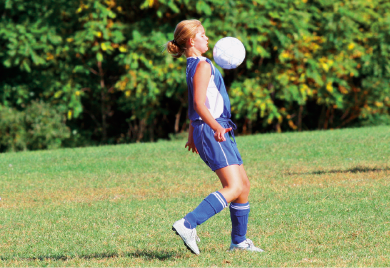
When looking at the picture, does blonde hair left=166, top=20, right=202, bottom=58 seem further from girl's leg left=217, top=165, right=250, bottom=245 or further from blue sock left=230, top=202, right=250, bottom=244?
blue sock left=230, top=202, right=250, bottom=244

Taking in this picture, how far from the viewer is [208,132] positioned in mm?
4461

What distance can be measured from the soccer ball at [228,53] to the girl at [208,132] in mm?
320

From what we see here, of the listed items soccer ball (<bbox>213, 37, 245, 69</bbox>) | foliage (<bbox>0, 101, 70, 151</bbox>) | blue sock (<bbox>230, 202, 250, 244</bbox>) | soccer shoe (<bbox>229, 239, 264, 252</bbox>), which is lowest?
foliage (<bbox>0, 101, 70, 151</bbox>)

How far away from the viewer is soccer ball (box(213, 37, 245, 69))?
4.88 meters

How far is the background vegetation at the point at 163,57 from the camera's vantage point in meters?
17.7

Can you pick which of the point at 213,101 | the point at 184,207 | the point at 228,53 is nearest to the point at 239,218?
the point at 213,101

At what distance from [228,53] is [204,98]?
0.69 m

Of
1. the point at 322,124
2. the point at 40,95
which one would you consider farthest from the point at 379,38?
the point at 40,95

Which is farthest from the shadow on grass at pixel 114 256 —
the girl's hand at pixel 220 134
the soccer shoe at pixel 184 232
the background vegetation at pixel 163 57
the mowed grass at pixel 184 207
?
the background vegetation at pixel 163 57

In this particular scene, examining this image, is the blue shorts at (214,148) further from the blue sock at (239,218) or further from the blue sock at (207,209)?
the blue sock at (239,218)

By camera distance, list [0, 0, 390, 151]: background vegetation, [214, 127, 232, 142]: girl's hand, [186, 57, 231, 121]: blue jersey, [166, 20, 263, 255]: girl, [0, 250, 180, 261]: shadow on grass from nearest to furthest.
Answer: [214, 127, 232, 142]: girl's hand → [166, 20, 263, 255]: girl → [186, 57, 231, 121]: blue jersey → [0, 250, 180, 261]: shadow on grass → [0, 0, 390, 151]: background vegetation

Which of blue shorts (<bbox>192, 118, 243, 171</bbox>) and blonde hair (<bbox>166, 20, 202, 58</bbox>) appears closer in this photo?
blue shorts (<bbox>192, 118, 243, 171</bbox>)

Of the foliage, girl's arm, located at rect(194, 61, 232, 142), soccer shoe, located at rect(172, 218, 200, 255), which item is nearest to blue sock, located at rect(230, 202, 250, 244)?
soccer shoe, located at rect(172, 218, 200, 255)

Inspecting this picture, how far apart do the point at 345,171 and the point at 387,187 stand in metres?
1.62
